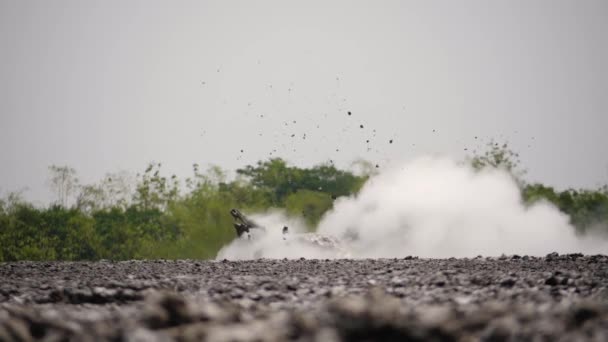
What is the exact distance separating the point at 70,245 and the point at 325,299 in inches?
1655

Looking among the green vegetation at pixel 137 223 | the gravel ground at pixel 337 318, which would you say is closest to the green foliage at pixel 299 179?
the green vegetation at pixel 137 223

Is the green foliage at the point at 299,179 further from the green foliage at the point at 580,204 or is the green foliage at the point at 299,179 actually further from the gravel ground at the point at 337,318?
the gravel ground at the point at 337,318

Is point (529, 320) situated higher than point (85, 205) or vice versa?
point (85, 205)

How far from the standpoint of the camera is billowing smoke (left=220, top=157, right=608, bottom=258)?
3738cm

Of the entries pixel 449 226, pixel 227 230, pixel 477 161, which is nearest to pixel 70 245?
pixel 227 230

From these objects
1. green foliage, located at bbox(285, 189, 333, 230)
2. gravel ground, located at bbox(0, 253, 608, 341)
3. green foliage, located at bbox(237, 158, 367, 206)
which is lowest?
gravel ground, located at bbox(0, 253, 608, 341)

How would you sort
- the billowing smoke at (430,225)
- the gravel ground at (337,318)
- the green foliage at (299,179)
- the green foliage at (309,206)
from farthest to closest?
the green foliage at (299,179)
the green foliage at (309,206)
the billowing smoke at (430,225)
the gravel ground at (337,318)

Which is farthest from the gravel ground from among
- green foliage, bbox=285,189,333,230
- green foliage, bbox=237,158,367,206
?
green foliage, bbox=237,158,367,206

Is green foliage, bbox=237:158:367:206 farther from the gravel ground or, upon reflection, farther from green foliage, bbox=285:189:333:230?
the gravel ground

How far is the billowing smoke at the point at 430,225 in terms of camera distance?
37.4 meters

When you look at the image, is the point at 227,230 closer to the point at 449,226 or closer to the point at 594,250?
the point at 449,226

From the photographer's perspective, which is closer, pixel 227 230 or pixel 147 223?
pixel 227 230

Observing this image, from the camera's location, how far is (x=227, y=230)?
5025 centimetres

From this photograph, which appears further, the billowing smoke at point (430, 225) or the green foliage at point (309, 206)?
the green foliage at point (309, 206)
